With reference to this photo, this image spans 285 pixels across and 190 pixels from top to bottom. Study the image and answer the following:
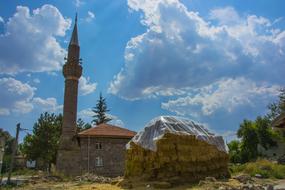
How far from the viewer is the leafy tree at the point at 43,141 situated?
139ft

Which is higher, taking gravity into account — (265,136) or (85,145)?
(265,136)

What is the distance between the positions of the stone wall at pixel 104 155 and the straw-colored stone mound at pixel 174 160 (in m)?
15.6

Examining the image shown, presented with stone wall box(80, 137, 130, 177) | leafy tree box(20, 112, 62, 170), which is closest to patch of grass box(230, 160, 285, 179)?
stone wall box(80, 137, 130, 177)

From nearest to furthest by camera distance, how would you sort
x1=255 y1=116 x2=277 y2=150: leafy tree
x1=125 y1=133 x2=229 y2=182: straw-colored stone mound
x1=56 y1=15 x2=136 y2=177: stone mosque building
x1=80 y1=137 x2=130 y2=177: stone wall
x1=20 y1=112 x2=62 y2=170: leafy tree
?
x1=125 y1=133 x2=229 y2=182: straw-colored stone mound → x1=80 y1=137 x2=130 y2=177: stone wall → x1=56 y1=15 x2=136 y2=177: stone mosque building → x1=255 y1=116 x2=277 y2=150: leafy tree → x1=20 y1=112 x2=62 y2=170: leafy tree

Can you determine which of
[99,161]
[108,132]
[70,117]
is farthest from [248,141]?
[70,117]

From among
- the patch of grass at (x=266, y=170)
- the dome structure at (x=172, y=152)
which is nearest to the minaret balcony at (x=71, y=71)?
the dome structure at (x=172, y=152)

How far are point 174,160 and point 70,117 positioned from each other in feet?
70.9

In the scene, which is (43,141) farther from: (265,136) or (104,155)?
(265,136)

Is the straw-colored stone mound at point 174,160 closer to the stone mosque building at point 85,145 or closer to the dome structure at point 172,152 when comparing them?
the dome structure at point 172,152

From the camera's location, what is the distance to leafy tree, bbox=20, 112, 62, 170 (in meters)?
42.5

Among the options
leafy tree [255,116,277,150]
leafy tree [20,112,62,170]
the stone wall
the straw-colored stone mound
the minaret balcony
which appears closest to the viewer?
the straw-colored stone mound

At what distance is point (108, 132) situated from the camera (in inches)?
1328

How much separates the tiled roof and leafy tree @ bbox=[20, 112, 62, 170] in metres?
11.4

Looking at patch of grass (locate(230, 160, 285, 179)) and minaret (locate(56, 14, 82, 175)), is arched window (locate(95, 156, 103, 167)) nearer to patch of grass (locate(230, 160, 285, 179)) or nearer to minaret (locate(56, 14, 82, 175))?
minaret (locate(56, 14, 82, 175))
